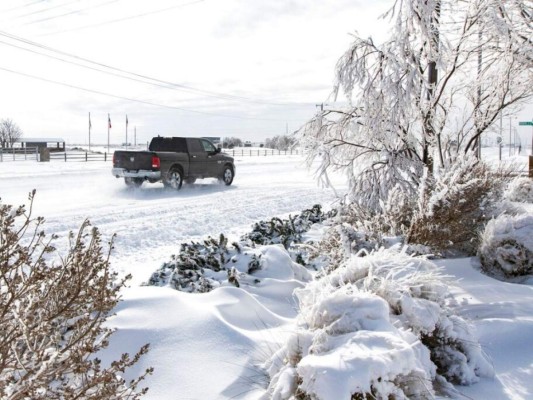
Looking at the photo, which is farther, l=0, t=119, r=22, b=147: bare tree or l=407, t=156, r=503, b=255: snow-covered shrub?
l=0, t=119, r=22, b=147: bare tree

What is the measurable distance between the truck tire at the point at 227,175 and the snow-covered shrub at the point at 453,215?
39.5 feet

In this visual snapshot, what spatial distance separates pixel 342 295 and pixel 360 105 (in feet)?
16.9

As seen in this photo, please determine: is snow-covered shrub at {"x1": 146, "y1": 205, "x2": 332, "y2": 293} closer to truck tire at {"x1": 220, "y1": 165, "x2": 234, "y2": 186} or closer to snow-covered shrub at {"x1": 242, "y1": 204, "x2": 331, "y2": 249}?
snow-covered shrub at {"x1": 242, "y1": 204, "x2": 331, "y2": 249}

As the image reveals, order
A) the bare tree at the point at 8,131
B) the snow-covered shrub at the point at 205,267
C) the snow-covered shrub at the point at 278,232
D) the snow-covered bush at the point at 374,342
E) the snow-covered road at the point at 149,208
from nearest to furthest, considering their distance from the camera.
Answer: the snow-covered bush at the point at 374,342 → the snow-covered shrub at the point at 205,267 → the snow-covered shrub at the point at 278,232 → the snow-covered road at the point at 149,208 → the bare tree at the point at 8,131

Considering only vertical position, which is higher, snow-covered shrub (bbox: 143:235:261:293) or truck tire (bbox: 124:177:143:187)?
truck tire (bbox: 124:177:143:187)

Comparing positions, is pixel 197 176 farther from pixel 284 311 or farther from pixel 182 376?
pixel 182 376

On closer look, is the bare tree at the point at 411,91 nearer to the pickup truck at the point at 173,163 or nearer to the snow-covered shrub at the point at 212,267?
the snow-covered shrub at the point at 212,267

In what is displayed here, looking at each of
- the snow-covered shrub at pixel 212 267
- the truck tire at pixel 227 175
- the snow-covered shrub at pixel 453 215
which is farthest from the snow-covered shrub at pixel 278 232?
the truck tire at pixel 227 175

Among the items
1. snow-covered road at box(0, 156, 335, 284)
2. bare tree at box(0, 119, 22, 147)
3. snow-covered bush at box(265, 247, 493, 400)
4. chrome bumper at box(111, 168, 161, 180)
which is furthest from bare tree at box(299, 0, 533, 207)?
bare tree at box(0, 119, 22, 147)

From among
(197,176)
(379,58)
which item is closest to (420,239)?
(379,58)

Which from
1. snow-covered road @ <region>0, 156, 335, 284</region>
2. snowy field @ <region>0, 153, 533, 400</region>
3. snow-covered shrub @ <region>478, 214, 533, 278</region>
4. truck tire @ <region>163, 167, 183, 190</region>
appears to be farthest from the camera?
truck tire @ <region>163, 167, 183, 190</region>

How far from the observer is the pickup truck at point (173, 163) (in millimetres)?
15719

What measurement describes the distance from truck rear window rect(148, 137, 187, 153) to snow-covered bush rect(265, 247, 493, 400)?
46.8 feet

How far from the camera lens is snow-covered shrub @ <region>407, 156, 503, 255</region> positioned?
598 centimetres
